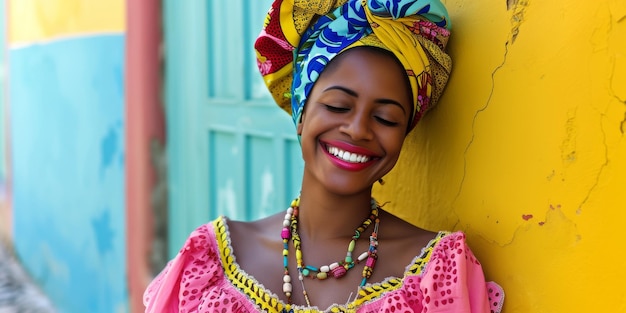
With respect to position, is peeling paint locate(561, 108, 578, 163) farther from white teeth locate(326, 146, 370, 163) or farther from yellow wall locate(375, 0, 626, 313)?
white teeth locate(326, 146, 370, 163)

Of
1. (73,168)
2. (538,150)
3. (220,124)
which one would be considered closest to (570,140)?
(538,150)

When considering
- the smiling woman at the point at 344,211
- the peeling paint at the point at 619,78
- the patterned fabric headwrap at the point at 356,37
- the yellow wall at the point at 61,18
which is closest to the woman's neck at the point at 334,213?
the smiling woman at the point at 344,211

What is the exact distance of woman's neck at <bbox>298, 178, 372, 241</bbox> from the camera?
1922mm

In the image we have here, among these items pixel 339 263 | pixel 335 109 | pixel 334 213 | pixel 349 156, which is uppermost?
pixel 335 109

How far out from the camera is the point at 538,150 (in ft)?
5.28

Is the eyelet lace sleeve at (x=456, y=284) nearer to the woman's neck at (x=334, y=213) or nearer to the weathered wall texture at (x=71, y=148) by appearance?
the woman's neck at (x=334, y=213)

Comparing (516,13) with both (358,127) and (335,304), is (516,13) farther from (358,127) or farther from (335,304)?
(335,304)

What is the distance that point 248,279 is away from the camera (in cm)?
188

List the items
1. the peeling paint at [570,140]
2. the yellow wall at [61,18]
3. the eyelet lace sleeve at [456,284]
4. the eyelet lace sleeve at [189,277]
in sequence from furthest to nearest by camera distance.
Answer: the yellow wall at [61,18] < the eyelet lace sleeve at [189,277] < the eyelet lace sleeve at [456,284] < the peeling paint at [570,140]

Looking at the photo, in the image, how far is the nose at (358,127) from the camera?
171 cm

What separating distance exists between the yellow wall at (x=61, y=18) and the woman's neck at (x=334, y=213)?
3.16m

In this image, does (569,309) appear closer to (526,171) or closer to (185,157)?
(526,171)

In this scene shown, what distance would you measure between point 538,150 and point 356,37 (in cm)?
51

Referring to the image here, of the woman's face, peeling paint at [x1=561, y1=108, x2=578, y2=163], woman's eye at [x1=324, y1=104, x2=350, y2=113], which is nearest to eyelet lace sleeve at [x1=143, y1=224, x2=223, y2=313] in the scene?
the woman's face
